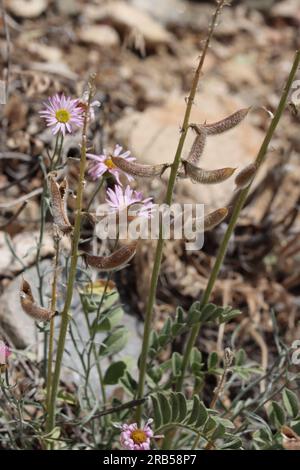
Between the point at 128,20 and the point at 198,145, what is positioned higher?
the point at 128,20

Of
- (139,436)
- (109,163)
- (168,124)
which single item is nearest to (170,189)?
(109,163)

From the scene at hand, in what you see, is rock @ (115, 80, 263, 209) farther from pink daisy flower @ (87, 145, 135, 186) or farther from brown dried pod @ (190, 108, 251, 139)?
brown dried pod @ (190, 108, 251, 139)

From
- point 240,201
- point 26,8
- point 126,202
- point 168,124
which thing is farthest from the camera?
point 26,8

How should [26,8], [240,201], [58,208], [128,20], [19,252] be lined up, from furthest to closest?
[128,20] → [26,8] → [19,252] → [240,201] → [58,208]

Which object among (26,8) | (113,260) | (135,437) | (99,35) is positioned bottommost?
(135,437)

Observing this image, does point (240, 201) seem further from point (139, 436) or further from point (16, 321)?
point (16, 321)


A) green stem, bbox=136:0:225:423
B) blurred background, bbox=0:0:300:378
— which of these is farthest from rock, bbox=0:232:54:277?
green stem, bbox=136:0:225:423

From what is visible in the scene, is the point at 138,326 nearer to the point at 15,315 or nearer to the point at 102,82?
the point at 15,315
